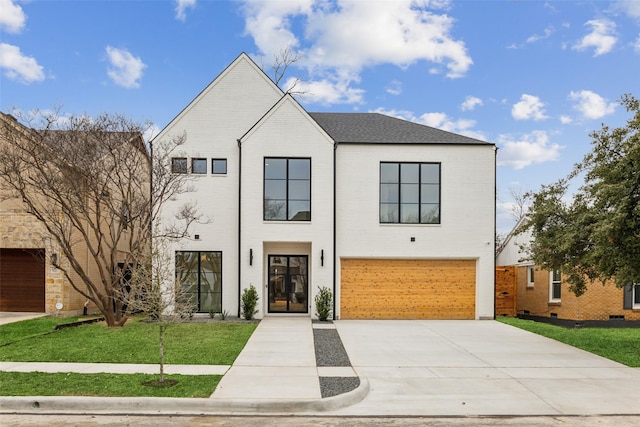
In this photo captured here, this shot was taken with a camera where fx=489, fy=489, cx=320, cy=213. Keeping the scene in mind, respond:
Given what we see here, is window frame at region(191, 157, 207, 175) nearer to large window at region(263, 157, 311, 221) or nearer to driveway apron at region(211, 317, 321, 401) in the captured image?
large window at region(263, 157, 311, 221)

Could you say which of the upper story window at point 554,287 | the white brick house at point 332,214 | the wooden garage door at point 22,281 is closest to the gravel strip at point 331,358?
the white brick house at point 332,214

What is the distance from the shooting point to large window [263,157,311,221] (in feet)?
60.7

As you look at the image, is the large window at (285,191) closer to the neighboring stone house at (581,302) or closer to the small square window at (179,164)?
the small square window at (179,164)

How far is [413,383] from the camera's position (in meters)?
9.00

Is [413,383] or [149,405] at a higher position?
[149,405]

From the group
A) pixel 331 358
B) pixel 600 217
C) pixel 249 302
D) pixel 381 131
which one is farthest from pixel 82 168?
pixel 600 217

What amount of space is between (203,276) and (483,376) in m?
11.9

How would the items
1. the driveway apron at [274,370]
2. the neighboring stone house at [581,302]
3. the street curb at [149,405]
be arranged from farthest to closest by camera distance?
the neighboring stone house at [581,302] < the driveway apron at [274,370] < the street curb at [149,405]

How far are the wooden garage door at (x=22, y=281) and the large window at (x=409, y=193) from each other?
13.4 metres

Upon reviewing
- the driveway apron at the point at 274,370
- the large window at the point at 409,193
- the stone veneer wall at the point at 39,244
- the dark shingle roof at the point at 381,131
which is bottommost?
the driveway apron at the point at 274,370

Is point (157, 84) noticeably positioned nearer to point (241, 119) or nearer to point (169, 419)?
point (241, 119)

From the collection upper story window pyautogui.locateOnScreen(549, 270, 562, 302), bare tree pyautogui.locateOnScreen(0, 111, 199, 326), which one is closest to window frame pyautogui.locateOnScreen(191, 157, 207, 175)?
bare tree pyautogui.locateOnScreen(0, 111, 199, 326)

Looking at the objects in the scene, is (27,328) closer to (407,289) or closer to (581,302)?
(407,289)

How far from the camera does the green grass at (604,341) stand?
11.6 m
